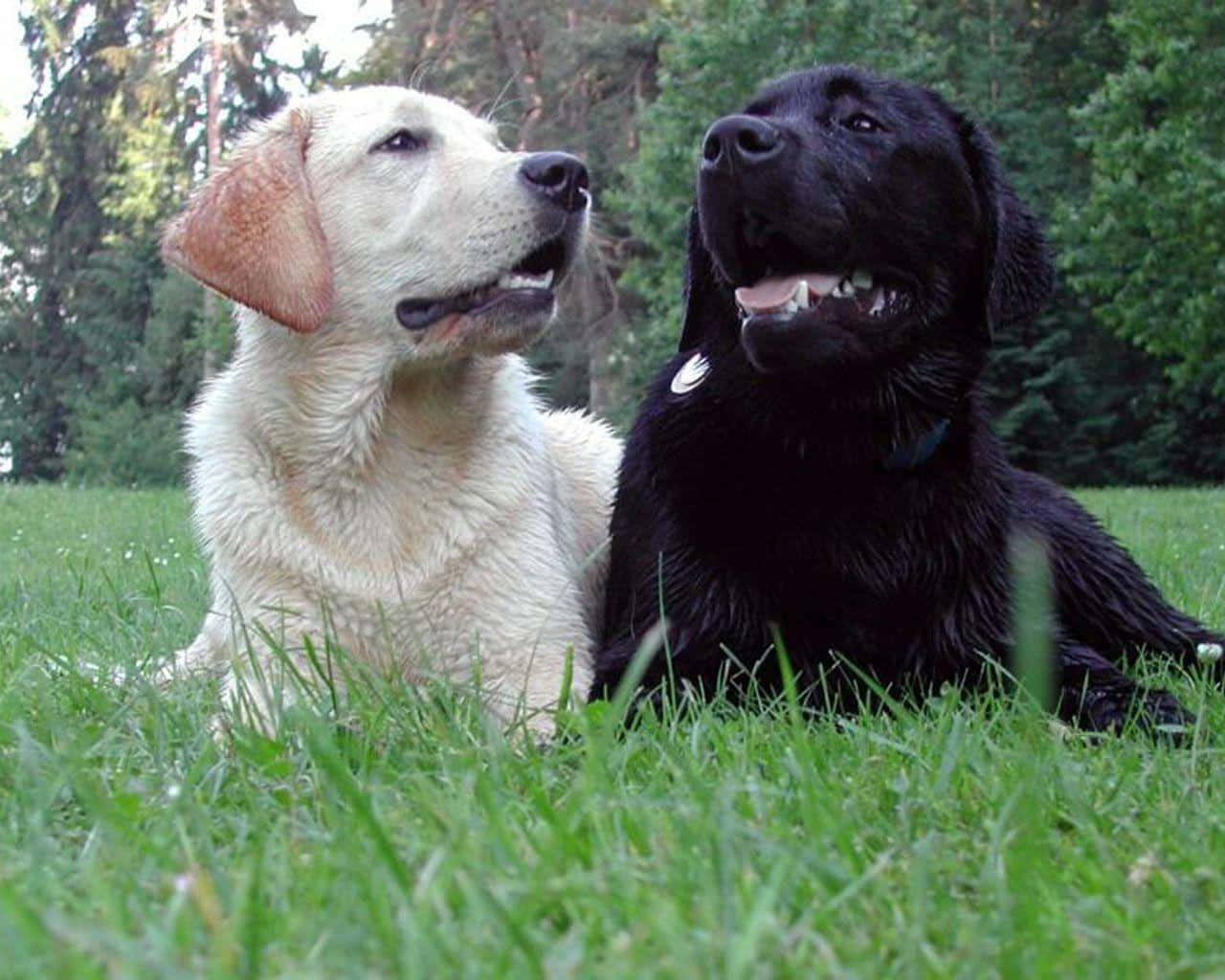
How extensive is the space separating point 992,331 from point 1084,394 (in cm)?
2370

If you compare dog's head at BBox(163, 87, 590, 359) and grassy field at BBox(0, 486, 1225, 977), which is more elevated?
dog's head at BBox(163, 87, 590, 359)

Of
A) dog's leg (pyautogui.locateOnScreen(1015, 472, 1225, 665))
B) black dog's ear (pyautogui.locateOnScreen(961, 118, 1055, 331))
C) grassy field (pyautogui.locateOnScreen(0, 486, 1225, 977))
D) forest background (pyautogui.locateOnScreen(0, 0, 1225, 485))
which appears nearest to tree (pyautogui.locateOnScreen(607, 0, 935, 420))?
forest background (pyautogui.locateOnScreen(0, 0, 1225, 485))

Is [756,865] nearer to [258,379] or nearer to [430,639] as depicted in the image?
[430,639]

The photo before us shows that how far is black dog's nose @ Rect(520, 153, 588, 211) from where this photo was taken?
3729 millimetres

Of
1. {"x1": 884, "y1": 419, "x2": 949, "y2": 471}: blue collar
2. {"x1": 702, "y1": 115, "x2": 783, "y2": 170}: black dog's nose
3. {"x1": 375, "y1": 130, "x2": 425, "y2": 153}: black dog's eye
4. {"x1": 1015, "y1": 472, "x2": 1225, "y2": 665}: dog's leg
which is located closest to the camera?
{"x1": 702, "y1": 115, "x2": 783, "y2": 170}: black dog's nose

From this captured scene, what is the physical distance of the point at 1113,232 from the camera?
72.2 feet

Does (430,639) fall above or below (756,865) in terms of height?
below

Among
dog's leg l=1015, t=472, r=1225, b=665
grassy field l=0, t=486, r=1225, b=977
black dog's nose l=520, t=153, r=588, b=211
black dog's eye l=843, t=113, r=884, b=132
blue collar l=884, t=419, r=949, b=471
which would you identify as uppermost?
black dog's eye l=843, t=113, r=884, b=132

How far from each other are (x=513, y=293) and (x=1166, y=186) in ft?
64.0

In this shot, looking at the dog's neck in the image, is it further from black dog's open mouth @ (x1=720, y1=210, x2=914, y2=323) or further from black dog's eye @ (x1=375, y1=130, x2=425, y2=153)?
black dog's open mouth @ (x1=720, y1=210, x2=914, y2=323)

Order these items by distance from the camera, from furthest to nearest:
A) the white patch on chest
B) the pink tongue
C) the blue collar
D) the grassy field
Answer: the white patch on chest < the blue collar < the pink tongue < the grassy field

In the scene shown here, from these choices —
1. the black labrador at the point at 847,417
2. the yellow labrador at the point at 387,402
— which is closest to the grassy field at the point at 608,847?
the black labrador at the point at 847,417

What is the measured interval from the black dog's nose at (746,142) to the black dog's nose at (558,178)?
0.52m

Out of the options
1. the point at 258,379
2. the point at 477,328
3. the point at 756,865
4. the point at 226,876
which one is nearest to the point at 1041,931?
the point at 756,865
